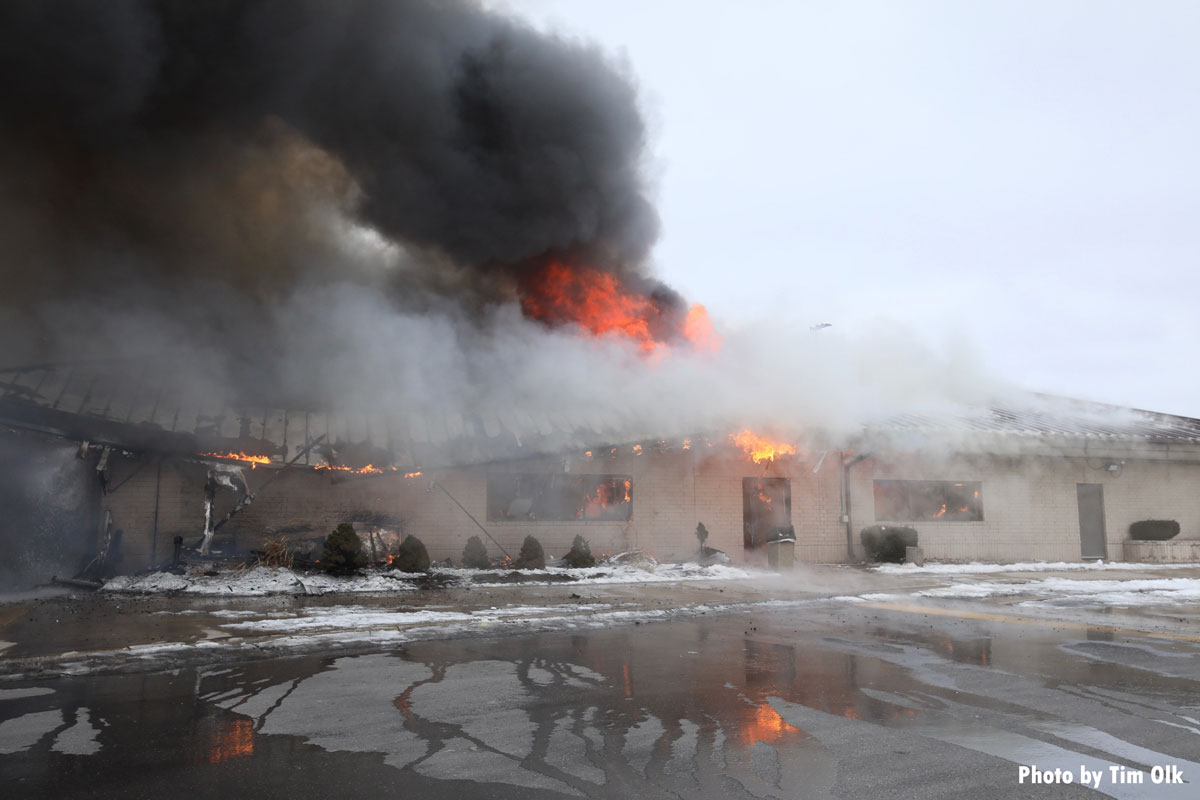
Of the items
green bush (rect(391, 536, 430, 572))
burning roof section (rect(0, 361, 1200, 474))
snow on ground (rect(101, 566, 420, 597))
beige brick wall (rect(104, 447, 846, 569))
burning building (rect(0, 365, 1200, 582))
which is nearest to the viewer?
snow on ground (rect(101, 566, 420, 597))

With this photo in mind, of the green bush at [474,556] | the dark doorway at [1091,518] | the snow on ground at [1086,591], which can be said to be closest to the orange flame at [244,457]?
the green bush at [474,556]

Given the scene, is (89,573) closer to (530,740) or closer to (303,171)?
(303,171)

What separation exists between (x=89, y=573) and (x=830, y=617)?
34.4 ft

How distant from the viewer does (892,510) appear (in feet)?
56.0

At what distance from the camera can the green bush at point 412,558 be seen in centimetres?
1240

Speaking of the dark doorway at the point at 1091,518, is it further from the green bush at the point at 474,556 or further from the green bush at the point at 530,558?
the green bush at the point at 474,556

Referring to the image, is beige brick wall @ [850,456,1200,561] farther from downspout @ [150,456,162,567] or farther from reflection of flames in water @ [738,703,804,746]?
downspout @ [150,456,162,567]

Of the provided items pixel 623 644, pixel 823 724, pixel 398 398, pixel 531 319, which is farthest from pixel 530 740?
pixel 531 319

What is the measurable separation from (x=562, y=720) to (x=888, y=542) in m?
12.9

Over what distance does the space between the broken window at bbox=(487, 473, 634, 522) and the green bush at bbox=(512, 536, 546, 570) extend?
99 centimetres

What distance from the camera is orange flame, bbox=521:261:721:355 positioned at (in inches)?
598

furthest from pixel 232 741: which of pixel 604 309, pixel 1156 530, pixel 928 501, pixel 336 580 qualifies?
pixel 1156 530

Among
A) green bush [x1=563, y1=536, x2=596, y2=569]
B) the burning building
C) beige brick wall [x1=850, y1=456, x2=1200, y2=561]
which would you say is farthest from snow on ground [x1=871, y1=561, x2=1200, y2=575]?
green bush [x1=563, y1=536, x2=596, y2=569]

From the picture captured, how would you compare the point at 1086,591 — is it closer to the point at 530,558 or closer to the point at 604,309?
the point at 530,558
